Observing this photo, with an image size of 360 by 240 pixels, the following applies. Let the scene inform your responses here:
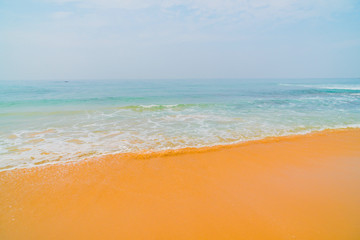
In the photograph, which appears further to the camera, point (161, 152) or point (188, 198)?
point (161, 152)

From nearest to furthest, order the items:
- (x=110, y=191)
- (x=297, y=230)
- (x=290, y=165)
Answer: (x=297, y=230)
(x=110, y=191)
(x=290, y=165)

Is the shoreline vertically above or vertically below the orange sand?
above

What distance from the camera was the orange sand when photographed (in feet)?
9.66

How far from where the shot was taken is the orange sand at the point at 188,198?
2.94 metres

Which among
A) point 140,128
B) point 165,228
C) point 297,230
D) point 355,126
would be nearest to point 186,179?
point 165,228

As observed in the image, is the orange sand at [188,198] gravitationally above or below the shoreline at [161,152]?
below

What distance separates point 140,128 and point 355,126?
10.7m

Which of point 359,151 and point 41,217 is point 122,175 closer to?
point 41,217

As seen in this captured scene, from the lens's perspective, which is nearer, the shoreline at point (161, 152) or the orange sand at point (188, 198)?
the orange sand at point (188, 198)

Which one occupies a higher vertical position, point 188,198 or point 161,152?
point 161,152

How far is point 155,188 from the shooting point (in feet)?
13.2

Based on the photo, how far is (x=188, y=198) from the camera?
145 inches

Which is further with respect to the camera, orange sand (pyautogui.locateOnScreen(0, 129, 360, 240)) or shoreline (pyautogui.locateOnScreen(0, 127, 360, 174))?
shoreline (pyautogui.locateOnScreen(0, 127, 360, 174))

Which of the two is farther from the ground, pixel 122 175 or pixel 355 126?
pixel 355 126
